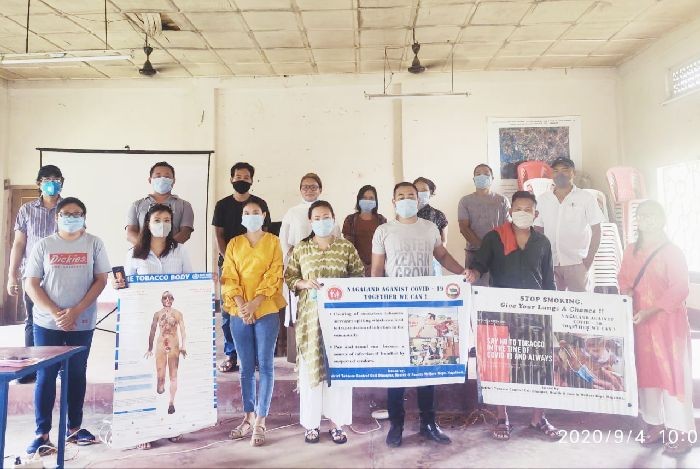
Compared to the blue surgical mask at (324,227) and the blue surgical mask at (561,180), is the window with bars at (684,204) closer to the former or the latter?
the blue surgical mask at (561,180)

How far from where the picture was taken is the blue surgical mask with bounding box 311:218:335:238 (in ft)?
8.85

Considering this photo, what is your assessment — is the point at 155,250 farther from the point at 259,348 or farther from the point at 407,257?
the point at 407,257

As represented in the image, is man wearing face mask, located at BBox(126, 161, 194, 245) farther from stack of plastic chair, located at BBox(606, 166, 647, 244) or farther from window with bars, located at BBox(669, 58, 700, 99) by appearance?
window with bars, located at BBox(669, 58, 700, 99)

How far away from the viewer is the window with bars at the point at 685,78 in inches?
186

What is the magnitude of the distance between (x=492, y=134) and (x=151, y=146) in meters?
4.75

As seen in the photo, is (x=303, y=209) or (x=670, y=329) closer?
(x=670, y=329)

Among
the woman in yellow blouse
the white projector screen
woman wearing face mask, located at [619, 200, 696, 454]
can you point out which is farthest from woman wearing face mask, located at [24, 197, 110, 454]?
woman wearing face mask, located at [619, 200, 696, 454]

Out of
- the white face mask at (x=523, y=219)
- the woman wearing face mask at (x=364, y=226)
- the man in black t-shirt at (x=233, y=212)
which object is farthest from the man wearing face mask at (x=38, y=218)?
the white face mask at (x=523, y=219)

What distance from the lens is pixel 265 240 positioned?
279 centimetres

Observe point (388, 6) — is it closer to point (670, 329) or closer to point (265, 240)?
point (265, 240)

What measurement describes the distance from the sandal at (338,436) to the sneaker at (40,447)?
168 centimetres

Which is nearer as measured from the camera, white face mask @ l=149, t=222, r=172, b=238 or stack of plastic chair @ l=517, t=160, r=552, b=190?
white face mask @ l=149, t=222, r=172, b=238

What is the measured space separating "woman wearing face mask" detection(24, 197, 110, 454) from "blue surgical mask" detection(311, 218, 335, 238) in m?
1.38

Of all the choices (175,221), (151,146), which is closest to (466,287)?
(175,221)
